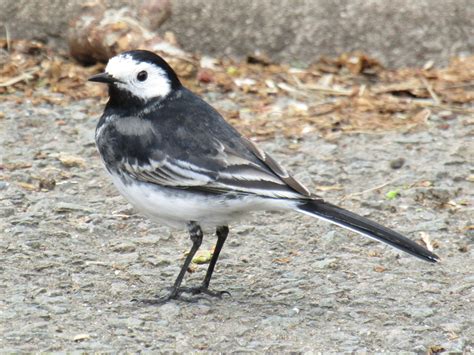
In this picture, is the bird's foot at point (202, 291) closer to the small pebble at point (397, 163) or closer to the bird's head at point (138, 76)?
the bird's head at point (138, 76)

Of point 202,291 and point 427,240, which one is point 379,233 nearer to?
point 202,291

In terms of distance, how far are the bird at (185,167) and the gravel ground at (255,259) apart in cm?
36

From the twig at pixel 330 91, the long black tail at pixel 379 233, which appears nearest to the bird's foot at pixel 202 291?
the long black tail at pixel 379 233

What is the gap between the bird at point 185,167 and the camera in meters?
5.25

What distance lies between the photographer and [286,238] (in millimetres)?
6418

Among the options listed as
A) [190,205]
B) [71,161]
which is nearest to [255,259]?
[190,205]

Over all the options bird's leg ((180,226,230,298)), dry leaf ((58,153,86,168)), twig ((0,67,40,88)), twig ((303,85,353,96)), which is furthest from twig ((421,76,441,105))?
bird's leg ((180,226,230,298))

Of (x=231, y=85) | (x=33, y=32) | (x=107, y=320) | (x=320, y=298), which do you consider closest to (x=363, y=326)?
(x=320, y=298)

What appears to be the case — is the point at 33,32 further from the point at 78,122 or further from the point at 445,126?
the point at 445,126

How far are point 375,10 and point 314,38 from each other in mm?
561

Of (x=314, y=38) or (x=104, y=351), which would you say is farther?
(x=314, y=38)

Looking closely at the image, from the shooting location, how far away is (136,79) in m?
5.71

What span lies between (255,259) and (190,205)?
3.00 ft

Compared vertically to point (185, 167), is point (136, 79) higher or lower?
higher
